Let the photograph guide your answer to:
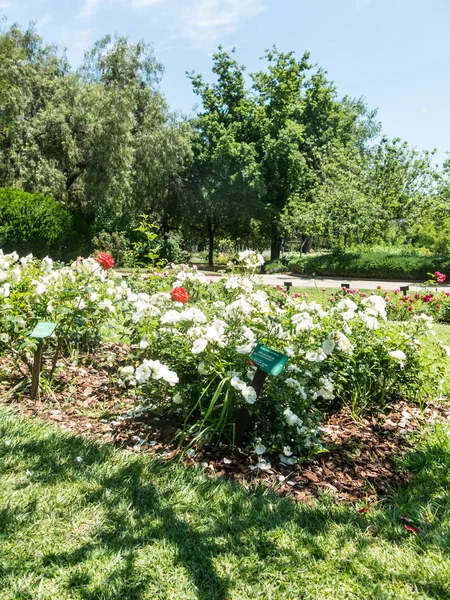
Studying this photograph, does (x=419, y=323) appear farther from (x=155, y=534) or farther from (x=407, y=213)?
(x=407, y=213)

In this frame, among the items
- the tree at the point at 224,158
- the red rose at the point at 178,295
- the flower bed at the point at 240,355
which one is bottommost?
the flower bed at the point at 240,355

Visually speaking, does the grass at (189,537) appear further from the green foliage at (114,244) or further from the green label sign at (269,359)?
the green foliage at (114,244)

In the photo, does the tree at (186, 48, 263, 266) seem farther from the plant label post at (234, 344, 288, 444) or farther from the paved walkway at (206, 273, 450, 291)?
the plant label post at (234, 344, 288, 444)

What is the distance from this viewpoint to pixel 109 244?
1900 centimetres

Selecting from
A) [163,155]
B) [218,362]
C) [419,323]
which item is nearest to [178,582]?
[218,362]

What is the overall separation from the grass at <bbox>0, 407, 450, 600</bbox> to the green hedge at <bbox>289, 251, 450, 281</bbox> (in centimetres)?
1704

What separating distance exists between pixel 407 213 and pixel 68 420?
65.4 ft

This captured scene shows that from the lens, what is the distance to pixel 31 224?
14.0 meters

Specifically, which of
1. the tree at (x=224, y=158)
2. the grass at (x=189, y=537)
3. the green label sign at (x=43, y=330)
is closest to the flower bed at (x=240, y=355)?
the green label sign at (x=43, y=330)

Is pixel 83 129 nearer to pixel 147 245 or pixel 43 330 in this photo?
pixel 147 245

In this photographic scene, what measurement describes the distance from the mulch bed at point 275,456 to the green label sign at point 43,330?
61 cm

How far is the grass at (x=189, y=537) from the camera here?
172cm

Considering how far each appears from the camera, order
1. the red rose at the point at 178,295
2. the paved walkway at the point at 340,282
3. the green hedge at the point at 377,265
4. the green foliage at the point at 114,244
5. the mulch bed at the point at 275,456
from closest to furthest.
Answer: the mulch bed at the point at 275,456 → the red rose at the point at 178,295 → the paved walkway at the point at 340,282 → the green hedge at the point at 377,265 → the green foliage at the point at 114,244

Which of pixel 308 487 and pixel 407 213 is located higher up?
pixel 407 213
